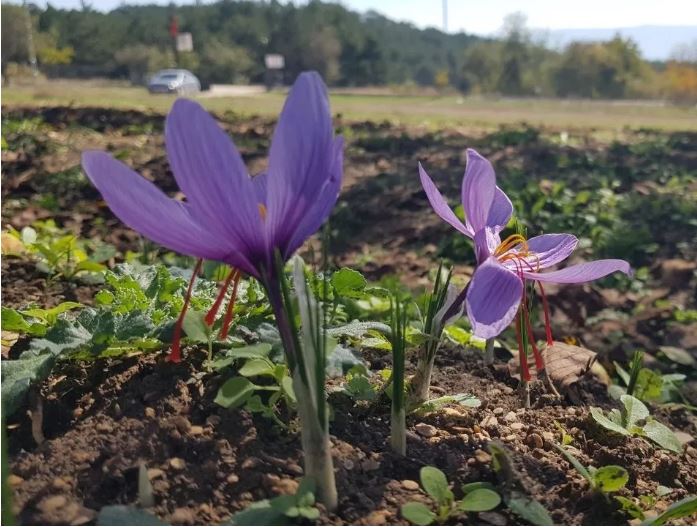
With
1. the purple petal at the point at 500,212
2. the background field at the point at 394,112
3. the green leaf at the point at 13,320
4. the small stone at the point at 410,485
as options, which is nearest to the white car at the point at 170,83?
the background field at the point at 394,112

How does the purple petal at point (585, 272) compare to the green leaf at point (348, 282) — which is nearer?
the purple petal at point (585, 272)

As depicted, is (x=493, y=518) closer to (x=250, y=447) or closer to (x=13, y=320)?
(x=250, y=447)

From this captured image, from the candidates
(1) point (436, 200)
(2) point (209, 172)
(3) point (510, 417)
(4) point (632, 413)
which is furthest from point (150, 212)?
(4) point (632, 413)

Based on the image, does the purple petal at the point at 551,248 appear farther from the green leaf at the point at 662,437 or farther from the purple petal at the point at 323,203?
the purple petal at the point at 323,203

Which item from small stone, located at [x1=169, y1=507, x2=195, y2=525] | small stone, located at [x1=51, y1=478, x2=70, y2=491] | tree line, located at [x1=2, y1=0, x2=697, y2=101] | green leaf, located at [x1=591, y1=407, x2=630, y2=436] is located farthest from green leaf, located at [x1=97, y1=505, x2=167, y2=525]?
tree line, located at [x1=2, y1=0, x2=697, y2=101]

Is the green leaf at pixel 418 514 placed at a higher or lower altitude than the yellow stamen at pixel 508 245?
lower

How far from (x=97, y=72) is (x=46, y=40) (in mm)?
17138

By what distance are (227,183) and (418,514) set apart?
61 centimetres

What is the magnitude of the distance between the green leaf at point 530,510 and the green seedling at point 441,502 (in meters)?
0.05

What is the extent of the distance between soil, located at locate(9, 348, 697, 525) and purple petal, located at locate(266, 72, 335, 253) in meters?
0.47

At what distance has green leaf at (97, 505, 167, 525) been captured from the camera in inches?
47.1

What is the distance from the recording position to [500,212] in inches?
66.9

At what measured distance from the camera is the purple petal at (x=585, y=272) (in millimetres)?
1508

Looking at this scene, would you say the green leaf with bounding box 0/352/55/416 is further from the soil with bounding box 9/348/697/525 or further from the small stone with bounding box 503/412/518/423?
→ the small stone with bounding box 503/412/518/423
